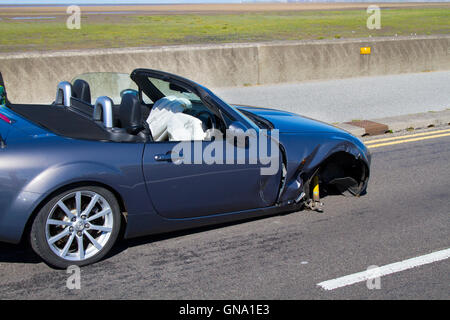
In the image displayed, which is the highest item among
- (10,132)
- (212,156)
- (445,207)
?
(10,132)

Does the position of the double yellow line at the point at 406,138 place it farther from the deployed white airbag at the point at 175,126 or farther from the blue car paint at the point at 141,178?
the deployed white airbag at the point at 175,126

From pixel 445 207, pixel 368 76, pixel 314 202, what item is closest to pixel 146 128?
pixel 314 202

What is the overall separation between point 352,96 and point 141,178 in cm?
849

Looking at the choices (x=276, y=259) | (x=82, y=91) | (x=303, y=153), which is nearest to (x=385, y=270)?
(x=276, y=259)

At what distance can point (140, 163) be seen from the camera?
4.32 metres

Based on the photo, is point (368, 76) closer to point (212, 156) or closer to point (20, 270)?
point (212, 156)

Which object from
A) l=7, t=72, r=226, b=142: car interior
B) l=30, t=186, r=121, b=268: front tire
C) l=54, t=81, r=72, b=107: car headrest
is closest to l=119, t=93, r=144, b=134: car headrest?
l=7, t=72, r=226, b=142: car interior

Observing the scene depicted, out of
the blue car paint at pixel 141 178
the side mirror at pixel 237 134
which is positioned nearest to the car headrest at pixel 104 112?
the blue car paint at pixel 141 178

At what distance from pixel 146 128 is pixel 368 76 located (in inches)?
434

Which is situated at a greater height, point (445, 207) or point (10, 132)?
point (10, 132)

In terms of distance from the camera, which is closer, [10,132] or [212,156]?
[10,132]

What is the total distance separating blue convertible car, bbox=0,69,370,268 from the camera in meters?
3.97

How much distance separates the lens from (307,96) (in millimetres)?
11828
